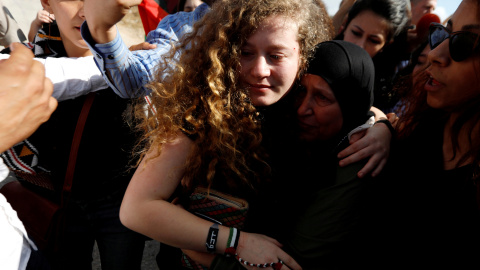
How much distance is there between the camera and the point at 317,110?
1.38m

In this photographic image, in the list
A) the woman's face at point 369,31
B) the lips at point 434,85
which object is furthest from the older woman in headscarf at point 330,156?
the woman's face at point 369,31

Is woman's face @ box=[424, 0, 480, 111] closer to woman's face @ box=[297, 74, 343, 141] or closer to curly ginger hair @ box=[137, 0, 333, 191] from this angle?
woman's face @ box=[297, 74, 343, 141]

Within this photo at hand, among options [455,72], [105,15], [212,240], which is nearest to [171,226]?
[212,240]

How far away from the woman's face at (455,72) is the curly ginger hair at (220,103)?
21.4 inches

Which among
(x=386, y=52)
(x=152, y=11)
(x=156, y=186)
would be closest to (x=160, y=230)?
(x=156, y=186)

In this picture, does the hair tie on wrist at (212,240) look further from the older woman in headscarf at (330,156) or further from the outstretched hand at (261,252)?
the older woman in headscarf at (330,156)

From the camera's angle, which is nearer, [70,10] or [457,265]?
[457,265]

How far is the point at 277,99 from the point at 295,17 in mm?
368

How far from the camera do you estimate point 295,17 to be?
49.5 inches

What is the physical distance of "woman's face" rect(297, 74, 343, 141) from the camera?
138 centimetres

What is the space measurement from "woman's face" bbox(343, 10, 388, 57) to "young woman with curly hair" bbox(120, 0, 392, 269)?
4.84 feet

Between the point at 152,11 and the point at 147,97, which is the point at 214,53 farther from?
the point at 152,11

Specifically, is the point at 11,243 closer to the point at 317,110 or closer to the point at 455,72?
the point at 317,110

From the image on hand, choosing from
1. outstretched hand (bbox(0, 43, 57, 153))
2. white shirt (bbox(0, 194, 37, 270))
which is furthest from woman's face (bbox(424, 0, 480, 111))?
white shirt (bbox(0, 194, 37, 270))
